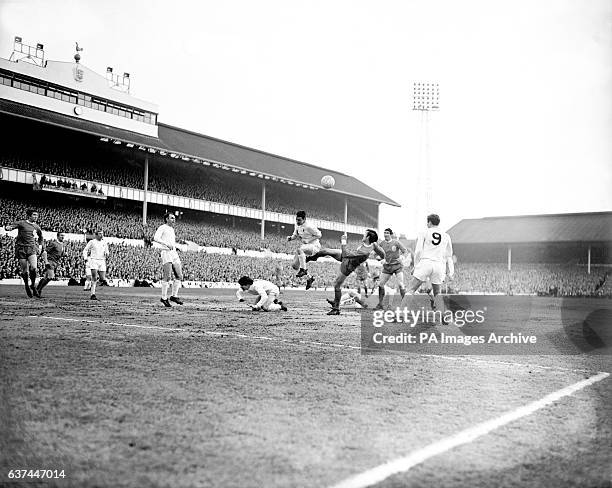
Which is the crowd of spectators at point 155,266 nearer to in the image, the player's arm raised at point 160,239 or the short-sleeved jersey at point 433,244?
the player's arm raised at point 160,239

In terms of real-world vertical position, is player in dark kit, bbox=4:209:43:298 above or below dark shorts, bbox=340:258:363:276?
above

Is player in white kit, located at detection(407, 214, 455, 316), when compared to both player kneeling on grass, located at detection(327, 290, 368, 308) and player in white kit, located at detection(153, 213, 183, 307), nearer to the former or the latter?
player kneeling on grass, located at detection(327, 290, 368, 308)

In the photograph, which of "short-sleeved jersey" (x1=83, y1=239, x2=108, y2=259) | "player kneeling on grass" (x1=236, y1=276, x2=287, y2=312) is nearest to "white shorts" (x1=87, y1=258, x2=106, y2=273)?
"short-sleeved jersey" (x1=83, y1=239, x2=108, y2=259)

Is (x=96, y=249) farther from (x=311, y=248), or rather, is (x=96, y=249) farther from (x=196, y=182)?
(x=196, y=182)

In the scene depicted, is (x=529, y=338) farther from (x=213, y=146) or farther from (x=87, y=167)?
(x=213, y=146)

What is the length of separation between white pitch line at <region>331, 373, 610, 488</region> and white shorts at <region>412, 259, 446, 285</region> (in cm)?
518

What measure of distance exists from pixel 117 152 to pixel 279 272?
14208 millimetres

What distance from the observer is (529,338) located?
9.27m

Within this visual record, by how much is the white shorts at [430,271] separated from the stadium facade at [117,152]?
22722 mm

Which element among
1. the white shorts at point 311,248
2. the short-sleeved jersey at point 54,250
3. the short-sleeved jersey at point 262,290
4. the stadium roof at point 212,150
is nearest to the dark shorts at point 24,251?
the short-sleeved jersey at point 262,290

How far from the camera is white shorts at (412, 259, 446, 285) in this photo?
32.4 ft

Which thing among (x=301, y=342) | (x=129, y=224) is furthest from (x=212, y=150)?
(x=301, y=342)

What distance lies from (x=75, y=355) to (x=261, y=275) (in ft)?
95.6

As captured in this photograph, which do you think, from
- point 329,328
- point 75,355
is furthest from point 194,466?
point 329,328
